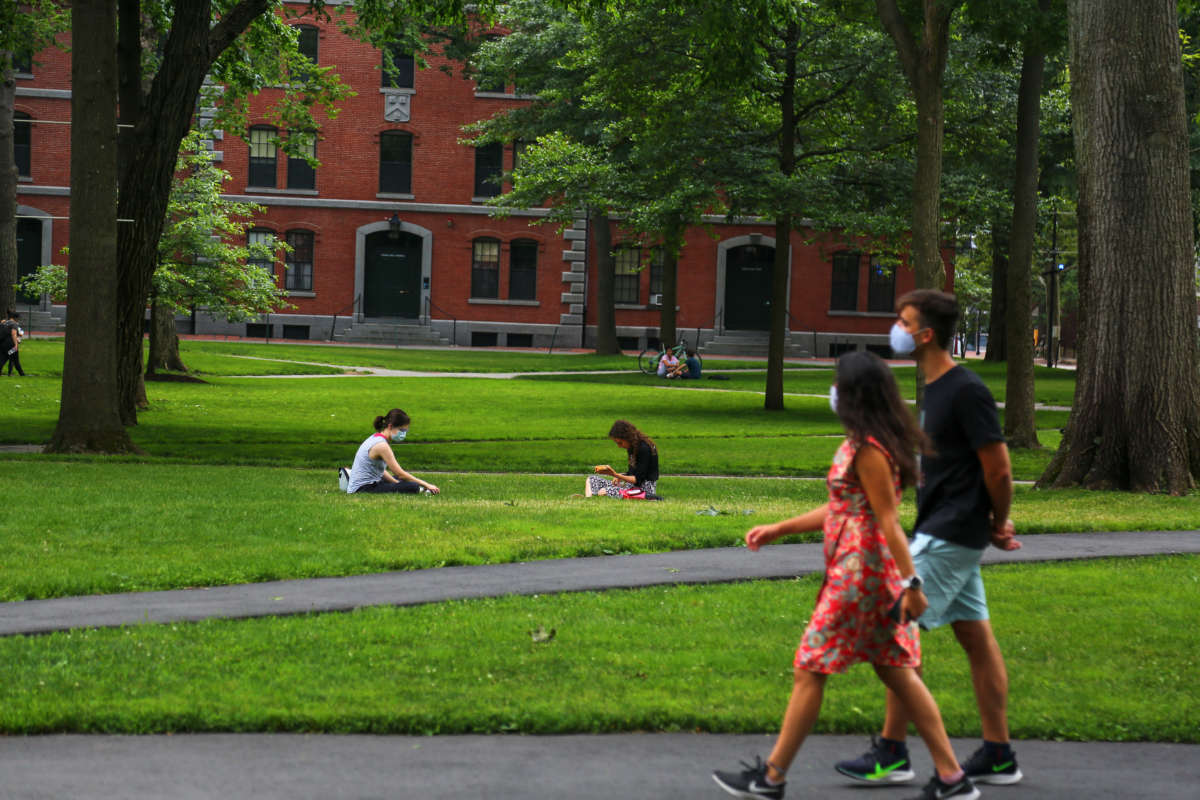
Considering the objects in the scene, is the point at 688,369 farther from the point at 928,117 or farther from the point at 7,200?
the point at 928,117

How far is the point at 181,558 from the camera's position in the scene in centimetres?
1031

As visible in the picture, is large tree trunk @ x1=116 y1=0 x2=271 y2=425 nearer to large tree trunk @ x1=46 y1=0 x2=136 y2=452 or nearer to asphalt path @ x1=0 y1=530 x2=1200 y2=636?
large tree trunk @ x1=46 y1=0 x2=136 y2=452

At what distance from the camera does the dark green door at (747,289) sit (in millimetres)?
54406

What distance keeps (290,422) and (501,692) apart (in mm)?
18361

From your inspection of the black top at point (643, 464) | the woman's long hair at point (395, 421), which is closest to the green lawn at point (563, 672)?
the woman's long hair at point (395, 421)

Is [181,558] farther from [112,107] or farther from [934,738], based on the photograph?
[112,107]

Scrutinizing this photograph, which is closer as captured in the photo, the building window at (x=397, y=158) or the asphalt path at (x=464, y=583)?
the asphalt path at (x=464, y=583)

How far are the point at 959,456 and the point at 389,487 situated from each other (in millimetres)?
9945

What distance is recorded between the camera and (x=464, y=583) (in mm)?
9672

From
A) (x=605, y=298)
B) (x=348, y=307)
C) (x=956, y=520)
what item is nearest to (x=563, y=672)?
(x=956, y=520)

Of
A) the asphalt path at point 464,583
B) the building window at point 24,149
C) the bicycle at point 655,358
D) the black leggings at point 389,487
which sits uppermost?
the building window at point 24,149

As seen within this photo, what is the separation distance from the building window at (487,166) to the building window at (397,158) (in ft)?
8.08

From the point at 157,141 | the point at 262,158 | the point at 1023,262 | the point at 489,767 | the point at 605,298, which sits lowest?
the point at 489,767

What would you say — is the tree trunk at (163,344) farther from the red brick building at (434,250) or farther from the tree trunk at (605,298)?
the red brick building at (434,250)
